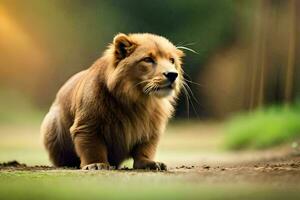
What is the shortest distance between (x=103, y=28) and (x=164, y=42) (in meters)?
1.09

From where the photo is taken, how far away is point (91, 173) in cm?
326

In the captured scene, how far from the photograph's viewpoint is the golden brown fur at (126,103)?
351 centimetres

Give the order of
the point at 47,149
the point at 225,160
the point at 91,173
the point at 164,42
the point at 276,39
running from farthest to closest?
1. the point at 276,39
2. the point at 225,160
3. the point at 47,149
4. the point at 164,42
5. the point at 91,173

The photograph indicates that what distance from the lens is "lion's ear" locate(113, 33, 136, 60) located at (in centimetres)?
360

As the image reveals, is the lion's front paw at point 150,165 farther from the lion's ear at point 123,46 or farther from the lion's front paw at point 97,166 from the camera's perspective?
the lion's ear at point 123,46

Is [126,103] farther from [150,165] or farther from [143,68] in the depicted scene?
[150,165]

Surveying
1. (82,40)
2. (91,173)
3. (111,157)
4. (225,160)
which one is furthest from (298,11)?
(91,173)

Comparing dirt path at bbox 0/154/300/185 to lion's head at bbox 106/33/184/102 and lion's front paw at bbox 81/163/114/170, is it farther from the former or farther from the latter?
lion's head at bbox 106/33/184/102

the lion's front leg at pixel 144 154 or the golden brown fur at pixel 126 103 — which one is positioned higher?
the golden brown fur at pixel 126 103

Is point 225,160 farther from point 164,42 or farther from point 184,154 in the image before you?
point 164,42

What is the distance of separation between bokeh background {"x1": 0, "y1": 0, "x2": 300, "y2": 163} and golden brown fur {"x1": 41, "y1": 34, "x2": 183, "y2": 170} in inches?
31.5

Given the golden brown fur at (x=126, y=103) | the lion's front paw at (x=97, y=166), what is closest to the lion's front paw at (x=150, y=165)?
the golden brown fur at (x=126, y=103)

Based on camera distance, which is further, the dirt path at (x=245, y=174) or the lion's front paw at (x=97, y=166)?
the lion's front paw at (x=97, y=166)

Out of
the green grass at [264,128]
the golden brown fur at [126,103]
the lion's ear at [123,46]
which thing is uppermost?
the lion's ear at [123,46]
